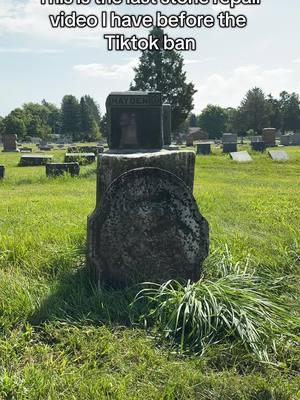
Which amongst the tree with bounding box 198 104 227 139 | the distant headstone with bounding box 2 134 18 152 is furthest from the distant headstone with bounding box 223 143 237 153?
the tree with bounding box 198 104 227 139

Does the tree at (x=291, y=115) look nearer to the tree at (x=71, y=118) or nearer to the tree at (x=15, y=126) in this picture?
the tree at (x=71, y=118)

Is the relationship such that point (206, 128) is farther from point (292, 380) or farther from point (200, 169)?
point (292, 380)

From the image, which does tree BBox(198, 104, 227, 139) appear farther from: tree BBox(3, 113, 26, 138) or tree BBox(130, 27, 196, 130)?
tree BBox(130, 27, 196, 130)

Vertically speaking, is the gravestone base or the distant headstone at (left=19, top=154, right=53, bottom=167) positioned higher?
the gravestone base

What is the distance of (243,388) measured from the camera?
226cm

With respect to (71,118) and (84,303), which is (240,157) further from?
(71,118)

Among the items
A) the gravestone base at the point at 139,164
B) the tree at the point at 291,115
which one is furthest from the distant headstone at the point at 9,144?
the tree at the point at 291,115

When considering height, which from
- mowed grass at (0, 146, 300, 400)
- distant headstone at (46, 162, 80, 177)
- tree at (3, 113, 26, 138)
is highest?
tree at (3, 113, 26, 138)

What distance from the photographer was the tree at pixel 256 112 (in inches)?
2557

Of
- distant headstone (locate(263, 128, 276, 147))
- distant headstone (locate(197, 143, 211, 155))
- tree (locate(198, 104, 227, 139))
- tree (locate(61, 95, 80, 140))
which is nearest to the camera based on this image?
distant headstone (locate(197, 143, 211, 155))

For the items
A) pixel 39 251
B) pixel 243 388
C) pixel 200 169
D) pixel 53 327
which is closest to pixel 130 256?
pixel 53 327

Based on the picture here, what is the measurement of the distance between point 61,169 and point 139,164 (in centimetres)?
840

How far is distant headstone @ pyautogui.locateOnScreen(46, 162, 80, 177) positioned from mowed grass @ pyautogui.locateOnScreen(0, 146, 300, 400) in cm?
632

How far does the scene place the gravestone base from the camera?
12.1 feet
